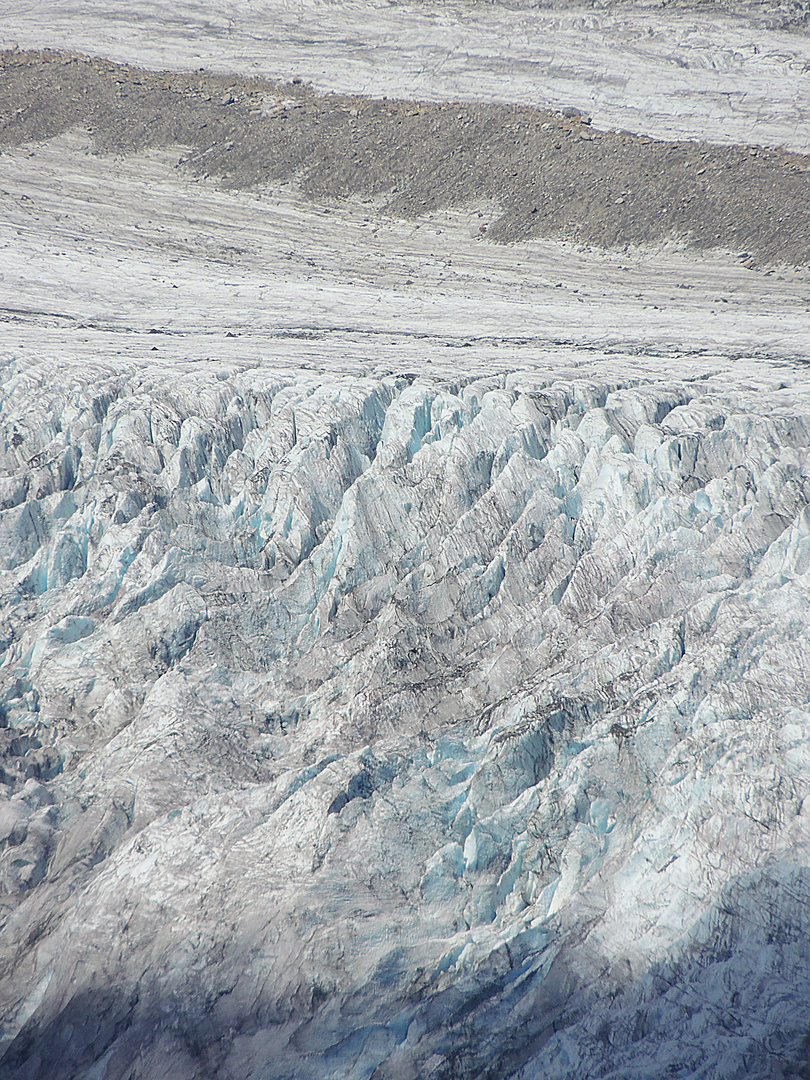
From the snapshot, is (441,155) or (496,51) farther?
(496,51)

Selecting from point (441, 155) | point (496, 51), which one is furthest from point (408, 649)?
point (496, 51)

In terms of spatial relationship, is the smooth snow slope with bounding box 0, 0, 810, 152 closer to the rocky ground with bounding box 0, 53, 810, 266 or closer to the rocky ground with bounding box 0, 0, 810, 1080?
the rocky ground with bounding box 0, 53, 810, 266

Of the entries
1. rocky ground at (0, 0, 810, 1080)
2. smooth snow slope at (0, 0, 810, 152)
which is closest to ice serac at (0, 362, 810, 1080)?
rocky ground at (0, 0, 810, 1080)

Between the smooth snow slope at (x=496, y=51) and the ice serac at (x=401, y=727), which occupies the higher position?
the smooth snow slope at (x=496, y=51)

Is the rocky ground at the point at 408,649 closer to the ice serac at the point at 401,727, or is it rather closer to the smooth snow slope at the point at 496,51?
Answer: the ice serac at the point at 401,727

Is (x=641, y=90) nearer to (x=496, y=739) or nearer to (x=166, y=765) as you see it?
(x=496, y=739)

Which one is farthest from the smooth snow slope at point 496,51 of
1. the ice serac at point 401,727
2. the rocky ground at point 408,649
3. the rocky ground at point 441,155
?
the ice serac at point 401,727

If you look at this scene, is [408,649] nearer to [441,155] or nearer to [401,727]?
[401,727]
